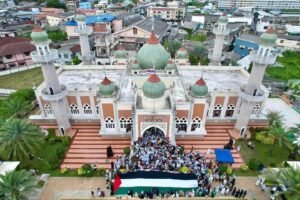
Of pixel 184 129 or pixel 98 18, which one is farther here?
pixel 98 18

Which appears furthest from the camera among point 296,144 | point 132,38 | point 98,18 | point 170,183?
point 98,18

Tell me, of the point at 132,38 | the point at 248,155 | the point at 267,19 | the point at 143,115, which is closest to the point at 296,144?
the point at 248,155

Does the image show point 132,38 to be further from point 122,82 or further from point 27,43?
point 122,82

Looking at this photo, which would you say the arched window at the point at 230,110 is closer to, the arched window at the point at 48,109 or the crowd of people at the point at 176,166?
the crowd of people at the point at 176,166

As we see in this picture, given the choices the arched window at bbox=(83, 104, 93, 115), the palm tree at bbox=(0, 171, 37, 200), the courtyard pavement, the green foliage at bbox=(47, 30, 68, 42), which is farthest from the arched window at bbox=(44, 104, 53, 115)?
the green foliage at bbox=(47, 30, 68, 42)

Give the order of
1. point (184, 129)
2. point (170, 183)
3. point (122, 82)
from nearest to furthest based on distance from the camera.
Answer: point (170, 183) → point (184, 129) → point (122, 82)

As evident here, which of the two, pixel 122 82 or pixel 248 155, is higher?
pixel 122 82

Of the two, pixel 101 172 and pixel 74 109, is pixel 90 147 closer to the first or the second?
pixel 101 172

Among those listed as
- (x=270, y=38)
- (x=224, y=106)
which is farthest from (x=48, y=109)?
(x=270, y=38)

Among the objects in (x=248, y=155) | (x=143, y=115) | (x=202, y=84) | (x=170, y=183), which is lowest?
(x=248, y=155)

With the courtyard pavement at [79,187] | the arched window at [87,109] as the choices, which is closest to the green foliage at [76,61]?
the arched window at [87,109]
